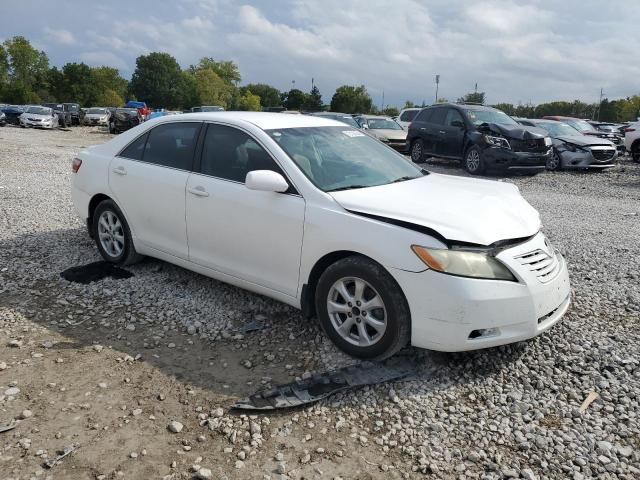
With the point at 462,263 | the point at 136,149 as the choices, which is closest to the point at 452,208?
the point at 462,263

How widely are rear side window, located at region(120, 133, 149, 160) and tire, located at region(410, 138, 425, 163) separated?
12.1 m

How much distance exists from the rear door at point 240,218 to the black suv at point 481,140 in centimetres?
1066

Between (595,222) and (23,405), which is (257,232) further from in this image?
(595,222)

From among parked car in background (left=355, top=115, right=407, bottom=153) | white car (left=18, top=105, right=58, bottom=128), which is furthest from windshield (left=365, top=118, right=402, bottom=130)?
white car (left=18, top=105, right=58, bottom=128)

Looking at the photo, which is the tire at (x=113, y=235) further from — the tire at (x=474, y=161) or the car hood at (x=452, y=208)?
the tire at (x=474, y=161)

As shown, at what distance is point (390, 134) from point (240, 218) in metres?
15.7

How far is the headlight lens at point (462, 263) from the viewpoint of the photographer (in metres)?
3.27

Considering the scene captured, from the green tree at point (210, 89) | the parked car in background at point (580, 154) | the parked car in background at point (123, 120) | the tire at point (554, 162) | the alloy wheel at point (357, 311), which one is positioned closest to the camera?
the alloy wheel at point (357, 311)

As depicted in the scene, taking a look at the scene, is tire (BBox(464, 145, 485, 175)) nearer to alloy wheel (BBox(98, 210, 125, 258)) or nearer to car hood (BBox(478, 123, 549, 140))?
car hood (BBox(478, 123, 549, 140))

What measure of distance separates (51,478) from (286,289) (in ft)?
6.27

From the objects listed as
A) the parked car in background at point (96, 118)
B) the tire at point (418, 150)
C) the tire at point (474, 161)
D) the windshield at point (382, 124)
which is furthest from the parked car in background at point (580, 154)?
the parked car in background at point (96, 118)

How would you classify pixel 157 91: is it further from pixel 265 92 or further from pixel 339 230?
pixel 339 230

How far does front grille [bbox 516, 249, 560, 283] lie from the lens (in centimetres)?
350

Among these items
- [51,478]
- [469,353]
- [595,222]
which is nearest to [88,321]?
[51,478]
